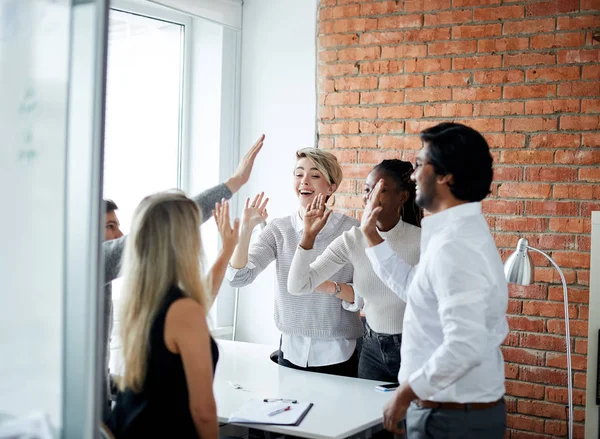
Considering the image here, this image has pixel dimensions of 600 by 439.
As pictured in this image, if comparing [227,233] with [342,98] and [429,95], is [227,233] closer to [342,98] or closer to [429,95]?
[429,95]

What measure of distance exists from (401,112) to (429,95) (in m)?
0.19

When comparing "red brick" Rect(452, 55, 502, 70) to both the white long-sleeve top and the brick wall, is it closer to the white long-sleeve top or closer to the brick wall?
the brick wall

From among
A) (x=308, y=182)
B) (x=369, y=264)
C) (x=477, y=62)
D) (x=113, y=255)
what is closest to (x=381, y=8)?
(x=477, y=62)

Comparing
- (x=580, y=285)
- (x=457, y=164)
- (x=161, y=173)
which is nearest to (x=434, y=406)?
(x=457, y=164)

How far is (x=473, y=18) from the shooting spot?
3969 millimetres

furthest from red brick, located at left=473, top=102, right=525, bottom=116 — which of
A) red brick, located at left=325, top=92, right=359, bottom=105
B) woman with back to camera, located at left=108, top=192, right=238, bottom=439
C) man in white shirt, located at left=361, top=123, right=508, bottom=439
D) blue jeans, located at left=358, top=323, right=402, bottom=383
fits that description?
woman with back to camera, located at left=108, top=192, right=238, bottom=439

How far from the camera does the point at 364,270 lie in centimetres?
298

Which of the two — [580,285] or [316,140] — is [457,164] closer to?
[580,285]

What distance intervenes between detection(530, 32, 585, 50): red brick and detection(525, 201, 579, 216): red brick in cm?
82

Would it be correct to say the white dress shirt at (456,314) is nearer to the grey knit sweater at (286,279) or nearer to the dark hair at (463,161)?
the dark hair at (463,161)

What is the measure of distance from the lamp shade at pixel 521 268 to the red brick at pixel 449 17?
1.54m

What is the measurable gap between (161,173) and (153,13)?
1.03 meters

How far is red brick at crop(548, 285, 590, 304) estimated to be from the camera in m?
3.69

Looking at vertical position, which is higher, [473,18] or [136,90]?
[473,18]
